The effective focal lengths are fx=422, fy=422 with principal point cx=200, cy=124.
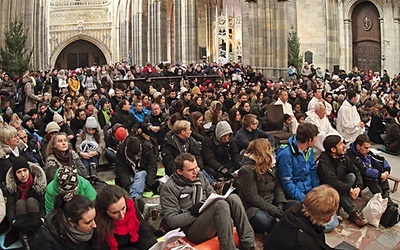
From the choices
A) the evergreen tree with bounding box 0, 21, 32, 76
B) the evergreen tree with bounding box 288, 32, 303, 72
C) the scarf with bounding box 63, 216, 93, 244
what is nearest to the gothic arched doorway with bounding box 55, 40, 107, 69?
the evergreen tree with bounding box 0, 21, 32, 76

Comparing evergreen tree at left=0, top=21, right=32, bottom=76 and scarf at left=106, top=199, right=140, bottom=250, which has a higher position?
evergreen tree at left=0, top=21, right=32, bottom=76

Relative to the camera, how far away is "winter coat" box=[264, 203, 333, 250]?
134 inches

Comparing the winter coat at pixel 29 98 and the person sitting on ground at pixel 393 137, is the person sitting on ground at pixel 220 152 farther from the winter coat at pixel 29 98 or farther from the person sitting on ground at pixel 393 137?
the winter coat at pixel 29 98

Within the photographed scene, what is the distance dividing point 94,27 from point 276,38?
3260cm

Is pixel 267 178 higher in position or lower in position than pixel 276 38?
lower

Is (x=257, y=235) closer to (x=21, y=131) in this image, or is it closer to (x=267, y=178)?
(x=267, y=178)

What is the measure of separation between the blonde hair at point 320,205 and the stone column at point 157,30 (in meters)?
28.3

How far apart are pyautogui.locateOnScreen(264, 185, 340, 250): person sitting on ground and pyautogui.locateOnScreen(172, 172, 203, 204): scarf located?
3.88 ft

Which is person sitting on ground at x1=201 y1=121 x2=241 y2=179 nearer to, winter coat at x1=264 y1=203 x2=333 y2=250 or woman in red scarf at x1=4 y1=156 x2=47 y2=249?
woman in red scarf at x1=4 y1=156 x2=47 y2=249

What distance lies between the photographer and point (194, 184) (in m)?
4.57

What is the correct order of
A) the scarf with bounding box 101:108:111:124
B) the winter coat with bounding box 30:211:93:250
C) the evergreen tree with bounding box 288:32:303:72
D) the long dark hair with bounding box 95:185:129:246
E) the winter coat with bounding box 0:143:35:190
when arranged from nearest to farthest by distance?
the winter coat with bounding box 30:211:93:250
the long dark hair with bounding box 95:185:129:246
the winter coat with bounding box 0:143:35:190
the scarf with bounding box 101:108:111:124
the evergreen tree with bounding box 288:32:303:72

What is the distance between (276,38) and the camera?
1922 centimetres

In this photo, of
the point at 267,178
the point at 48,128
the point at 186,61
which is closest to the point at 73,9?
the point at 186,61

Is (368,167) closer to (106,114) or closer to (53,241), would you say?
(53,241)
